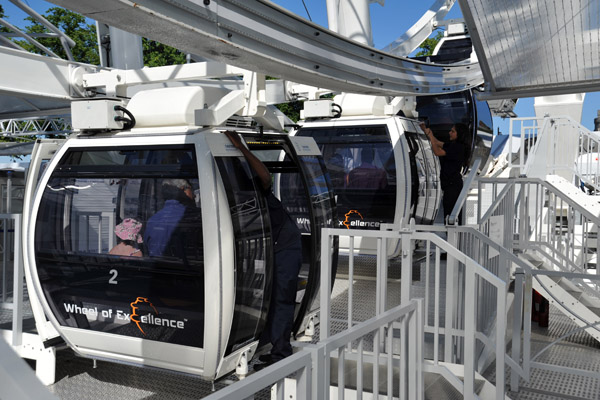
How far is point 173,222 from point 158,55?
2727 centimetres

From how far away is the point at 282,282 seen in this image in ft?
15.9

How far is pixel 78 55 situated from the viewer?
29594 millimetres

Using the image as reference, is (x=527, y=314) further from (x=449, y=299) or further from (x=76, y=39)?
(x=76, y=39)

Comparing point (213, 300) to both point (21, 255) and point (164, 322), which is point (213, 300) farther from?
point (21, 255)

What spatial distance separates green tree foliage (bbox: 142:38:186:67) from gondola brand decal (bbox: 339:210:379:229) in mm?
23299

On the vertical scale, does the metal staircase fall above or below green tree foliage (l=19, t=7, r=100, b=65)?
below

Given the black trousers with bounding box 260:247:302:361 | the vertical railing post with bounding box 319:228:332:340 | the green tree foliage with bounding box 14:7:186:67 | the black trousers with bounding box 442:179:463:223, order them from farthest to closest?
the green tree foliage with bounding box 14:7:186:67 < the black trousers with bounding box 442:179:463:223 < the black trousers with bounding box 260:247:302:361 < the vertical railing post with bounding box 319:228:332:340

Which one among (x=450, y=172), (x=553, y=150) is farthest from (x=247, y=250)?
(x=553, y=150)

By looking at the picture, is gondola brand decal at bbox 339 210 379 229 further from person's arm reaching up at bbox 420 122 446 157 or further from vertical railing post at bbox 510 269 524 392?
vertical railing post at bbox 510 269 524 392

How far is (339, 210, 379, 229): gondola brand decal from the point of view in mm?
8594

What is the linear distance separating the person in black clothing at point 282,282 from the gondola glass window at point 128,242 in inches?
26.5

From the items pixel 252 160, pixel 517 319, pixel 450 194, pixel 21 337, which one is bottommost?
pixel 21 337

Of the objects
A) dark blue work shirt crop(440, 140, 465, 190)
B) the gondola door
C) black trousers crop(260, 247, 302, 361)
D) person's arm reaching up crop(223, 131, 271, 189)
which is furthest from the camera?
dark blue work shirt crop(440, 140, 465, 190)

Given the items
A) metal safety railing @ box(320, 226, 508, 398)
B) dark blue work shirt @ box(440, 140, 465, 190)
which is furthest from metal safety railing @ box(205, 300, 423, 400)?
dark blue work shirt @ box(440, 140, 465, 190)
